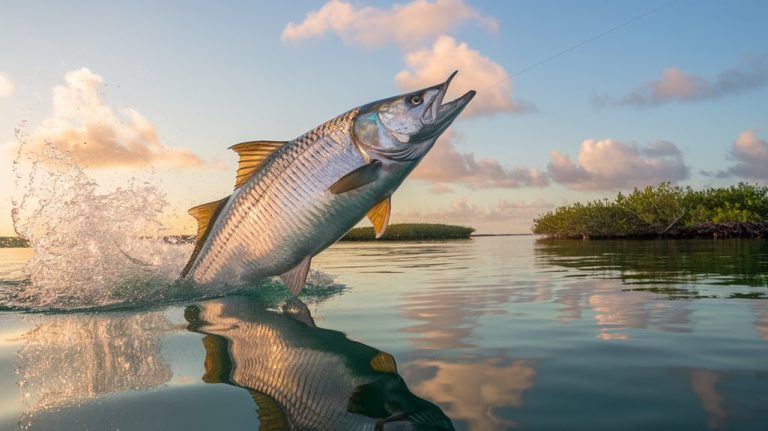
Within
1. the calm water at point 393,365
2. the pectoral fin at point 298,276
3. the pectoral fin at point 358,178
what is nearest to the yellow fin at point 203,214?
the calm water at point 393,365

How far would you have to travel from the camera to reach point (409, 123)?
19.2ft

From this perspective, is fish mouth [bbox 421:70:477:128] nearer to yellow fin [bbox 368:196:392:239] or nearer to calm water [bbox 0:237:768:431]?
yellow fin [bbox 368:196:392:239]

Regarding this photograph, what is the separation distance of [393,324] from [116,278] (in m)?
5.49

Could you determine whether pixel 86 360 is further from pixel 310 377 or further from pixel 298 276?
pixel 298 276

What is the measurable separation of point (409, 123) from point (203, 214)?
292 cm

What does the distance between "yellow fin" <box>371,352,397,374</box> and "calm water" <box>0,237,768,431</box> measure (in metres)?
0.01

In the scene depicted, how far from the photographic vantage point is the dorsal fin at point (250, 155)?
6.70 metres

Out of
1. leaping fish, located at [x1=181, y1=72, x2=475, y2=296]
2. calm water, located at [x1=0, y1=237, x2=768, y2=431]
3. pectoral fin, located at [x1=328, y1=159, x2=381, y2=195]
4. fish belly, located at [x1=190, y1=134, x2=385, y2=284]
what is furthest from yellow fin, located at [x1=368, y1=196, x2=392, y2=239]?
calm water, located at [x1=0, y1=237, x2=768, y2=431]

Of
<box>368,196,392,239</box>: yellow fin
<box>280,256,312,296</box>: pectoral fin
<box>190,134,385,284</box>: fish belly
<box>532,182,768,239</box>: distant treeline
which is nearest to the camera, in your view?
<box>190,134,385,284</box>: fish belly

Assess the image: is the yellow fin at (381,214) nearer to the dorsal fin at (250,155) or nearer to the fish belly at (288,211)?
the fish belly at (288,211)

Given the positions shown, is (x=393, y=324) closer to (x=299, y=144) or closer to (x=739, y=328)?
(x=299, y=144)

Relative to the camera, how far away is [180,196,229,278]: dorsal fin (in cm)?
716

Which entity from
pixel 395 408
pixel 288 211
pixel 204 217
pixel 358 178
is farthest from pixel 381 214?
pixel 395 408

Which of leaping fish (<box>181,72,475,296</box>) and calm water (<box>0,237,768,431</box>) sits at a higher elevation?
leaping fish (<box>181,72,475,296</box>)
